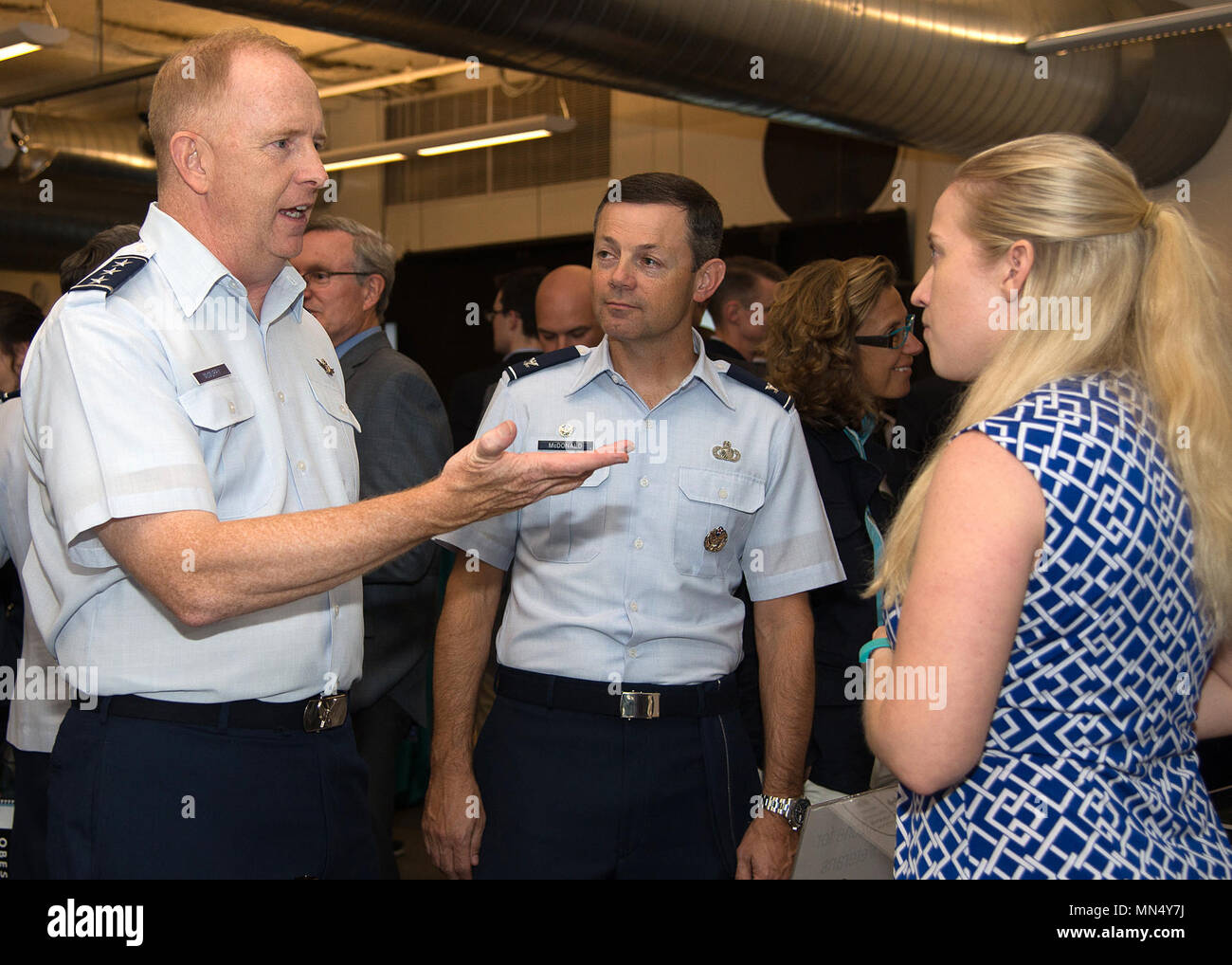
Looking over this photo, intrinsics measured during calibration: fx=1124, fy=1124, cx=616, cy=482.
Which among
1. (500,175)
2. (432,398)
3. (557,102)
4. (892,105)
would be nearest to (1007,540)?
(432,398)

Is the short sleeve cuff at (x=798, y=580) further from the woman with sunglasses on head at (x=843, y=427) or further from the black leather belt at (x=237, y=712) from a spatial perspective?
the black leather belt at (x=237, y=712)

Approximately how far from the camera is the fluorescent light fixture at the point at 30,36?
15.8 feet

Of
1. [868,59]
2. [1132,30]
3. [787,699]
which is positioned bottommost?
[787,699]

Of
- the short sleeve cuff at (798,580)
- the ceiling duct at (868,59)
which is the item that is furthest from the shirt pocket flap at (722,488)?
the ceiling duct at (868,59)

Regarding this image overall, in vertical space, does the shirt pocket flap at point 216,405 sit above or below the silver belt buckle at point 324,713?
above

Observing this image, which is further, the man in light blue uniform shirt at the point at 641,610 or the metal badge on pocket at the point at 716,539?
the metal badge on pocket at the point at 716,539

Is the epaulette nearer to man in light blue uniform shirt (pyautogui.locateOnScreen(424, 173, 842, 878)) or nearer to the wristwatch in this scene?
man in light blue uniform shirt (pyautogui.locateOnScreen(424, 173, 842, 878))

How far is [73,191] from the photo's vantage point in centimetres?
793

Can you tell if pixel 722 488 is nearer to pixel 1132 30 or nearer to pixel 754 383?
pixel 754 383

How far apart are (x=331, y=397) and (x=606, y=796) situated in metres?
0.79

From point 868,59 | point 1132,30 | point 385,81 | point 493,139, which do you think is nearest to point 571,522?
point 868,59

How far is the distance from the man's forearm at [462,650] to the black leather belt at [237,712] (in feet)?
1.50

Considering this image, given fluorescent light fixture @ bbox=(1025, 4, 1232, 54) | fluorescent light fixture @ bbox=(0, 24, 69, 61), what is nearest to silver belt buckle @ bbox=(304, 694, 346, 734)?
fluorescent light fixture @ bbox=(1025, 4, 1232, 54)

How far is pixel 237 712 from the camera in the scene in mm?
1467
